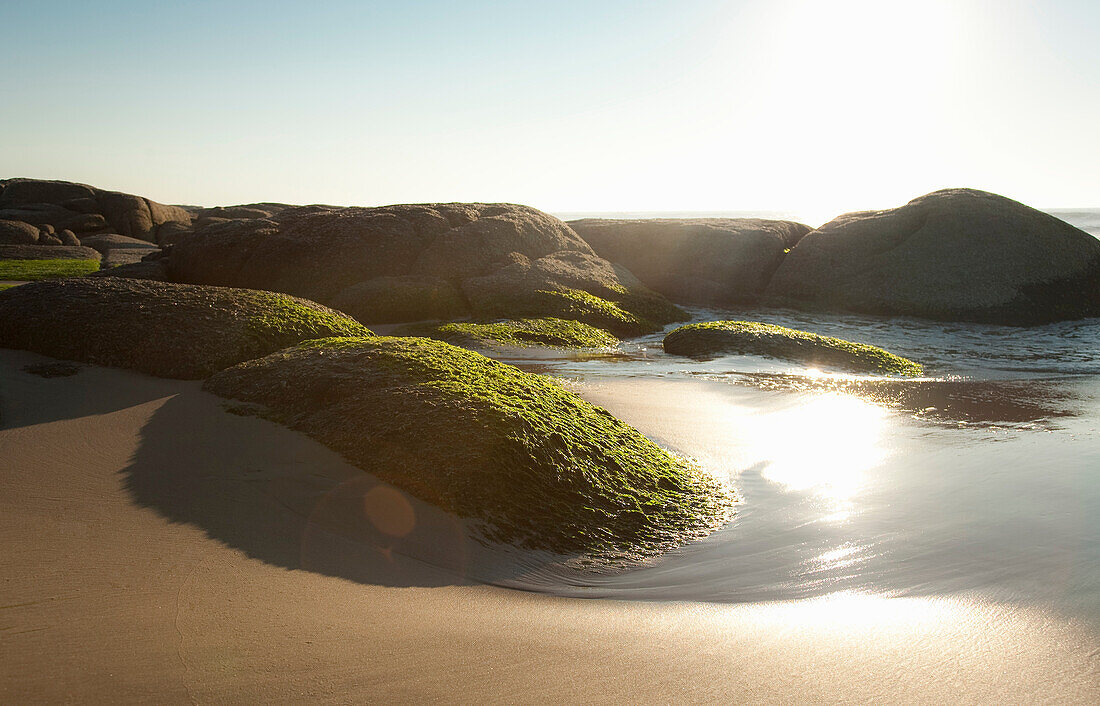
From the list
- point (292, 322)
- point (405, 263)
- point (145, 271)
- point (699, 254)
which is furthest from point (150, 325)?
point (699, 254)

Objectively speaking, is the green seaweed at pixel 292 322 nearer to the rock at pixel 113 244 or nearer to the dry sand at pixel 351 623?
the dry sand at pixel 351 623

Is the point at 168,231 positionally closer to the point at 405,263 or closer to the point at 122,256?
the point at 122,256

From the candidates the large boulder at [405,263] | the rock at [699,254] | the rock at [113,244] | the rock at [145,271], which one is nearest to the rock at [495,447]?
the large boulder at [405,263]

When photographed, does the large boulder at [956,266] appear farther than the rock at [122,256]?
No

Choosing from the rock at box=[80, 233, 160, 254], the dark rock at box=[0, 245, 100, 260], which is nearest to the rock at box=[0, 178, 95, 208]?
the rock at box=[80, 233, 160, 254]

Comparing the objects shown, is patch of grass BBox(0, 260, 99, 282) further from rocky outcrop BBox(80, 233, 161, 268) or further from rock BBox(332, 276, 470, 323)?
rock BBox(332, 276, 470, 323)

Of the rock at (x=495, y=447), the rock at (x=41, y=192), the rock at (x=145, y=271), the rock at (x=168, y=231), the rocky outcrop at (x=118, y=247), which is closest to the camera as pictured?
the rock at (x=495, y=447)
